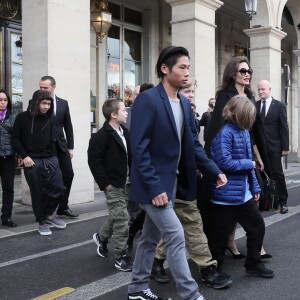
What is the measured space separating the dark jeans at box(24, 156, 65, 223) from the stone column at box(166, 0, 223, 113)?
566cm

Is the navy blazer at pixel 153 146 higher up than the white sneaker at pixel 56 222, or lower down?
higher up

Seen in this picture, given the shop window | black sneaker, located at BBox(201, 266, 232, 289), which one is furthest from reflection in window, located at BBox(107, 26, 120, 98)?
black sneaker, located at BBox(201, 266, 232, 289)

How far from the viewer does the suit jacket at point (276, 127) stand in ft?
24.1

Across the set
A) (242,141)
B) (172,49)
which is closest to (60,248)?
(242,141)

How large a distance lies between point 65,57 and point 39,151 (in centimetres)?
242

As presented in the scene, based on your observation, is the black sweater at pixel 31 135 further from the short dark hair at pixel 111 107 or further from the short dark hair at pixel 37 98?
the short dark hair at pixel 111 107

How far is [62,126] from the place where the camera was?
6.84m

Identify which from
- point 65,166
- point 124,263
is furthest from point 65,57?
point 124,263

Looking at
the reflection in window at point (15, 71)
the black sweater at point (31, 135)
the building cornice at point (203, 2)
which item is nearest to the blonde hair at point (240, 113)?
the black sweater at point (31, 135)

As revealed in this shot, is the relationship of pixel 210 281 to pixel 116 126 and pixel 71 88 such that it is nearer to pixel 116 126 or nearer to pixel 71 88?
pixel 116 126

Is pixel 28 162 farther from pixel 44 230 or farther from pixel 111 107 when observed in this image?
pixel 111 107

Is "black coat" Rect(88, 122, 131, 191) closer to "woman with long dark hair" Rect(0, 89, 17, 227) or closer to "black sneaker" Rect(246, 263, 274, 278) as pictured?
"black sneaker" Rect(246, 263, 274, 278)

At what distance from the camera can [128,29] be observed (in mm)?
15062

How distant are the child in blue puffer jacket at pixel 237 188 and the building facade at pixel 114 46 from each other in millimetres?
4277
